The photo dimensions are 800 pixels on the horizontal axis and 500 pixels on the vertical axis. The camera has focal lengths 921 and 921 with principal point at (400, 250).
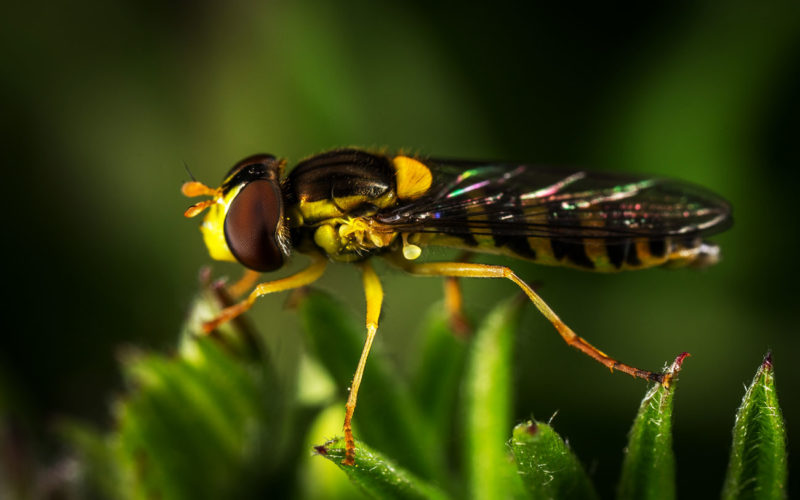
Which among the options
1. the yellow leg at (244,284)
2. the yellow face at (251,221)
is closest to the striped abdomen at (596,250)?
the yellow face at (251,221)

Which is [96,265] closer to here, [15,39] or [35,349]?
[35,349]

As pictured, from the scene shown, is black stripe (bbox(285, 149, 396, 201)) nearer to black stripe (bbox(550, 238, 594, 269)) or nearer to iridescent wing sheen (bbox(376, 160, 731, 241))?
iridescent wing sheen (bbox(376, 160, 731, 241))

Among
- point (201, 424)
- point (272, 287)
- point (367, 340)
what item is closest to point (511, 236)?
point (367, 340)

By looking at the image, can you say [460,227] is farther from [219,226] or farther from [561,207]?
[219,226]

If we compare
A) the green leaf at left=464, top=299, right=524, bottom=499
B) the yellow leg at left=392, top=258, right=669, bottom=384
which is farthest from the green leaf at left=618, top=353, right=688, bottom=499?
the yellow leg at left=392, top=258, right=669, bottom=384

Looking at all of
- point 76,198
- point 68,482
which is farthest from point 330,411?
point 76,198

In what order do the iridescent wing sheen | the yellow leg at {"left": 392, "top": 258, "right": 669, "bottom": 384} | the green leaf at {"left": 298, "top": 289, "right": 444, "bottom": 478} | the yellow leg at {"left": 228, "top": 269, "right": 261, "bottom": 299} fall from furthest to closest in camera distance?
the yellow leg at {"left": 228, "top": 269, "right": 261, "bottom": 299}, the iridescent wing sheen, the yellow leg at {"left": 392, "top": 258, "right": 669, "bottom": 384}, the green leaf at {"left": 298, "top": 289, "right": 444, "bottom": 478}
